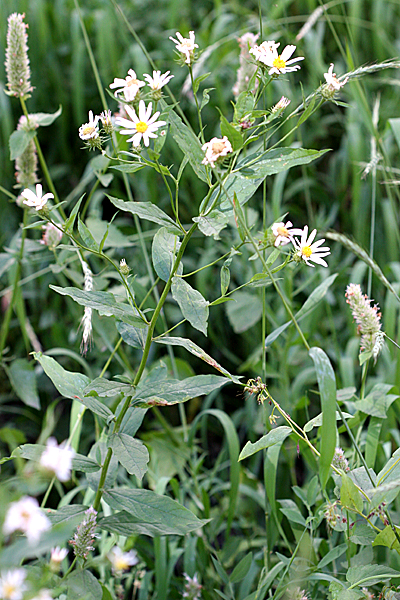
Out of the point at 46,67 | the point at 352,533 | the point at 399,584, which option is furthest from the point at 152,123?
the point at 46,67

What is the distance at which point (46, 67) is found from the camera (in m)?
1.84

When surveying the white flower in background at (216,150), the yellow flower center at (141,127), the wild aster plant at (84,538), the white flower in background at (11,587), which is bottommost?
the wild aster plant at (84,538)

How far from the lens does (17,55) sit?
964 millimetres

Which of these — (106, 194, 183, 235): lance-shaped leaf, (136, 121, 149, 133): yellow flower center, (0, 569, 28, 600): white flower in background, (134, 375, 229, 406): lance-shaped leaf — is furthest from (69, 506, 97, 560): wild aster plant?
(136, 121, 149, 133): yellow flower center

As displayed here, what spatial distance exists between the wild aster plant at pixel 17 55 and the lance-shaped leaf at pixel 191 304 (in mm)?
612

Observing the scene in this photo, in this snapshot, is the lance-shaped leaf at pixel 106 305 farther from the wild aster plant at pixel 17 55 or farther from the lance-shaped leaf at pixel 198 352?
the wild aster plant at pixel 17 55

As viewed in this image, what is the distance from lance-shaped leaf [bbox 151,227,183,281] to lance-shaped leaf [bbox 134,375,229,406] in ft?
0.47

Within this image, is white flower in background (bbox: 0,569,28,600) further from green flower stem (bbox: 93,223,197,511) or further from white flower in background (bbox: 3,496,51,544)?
green flower stem (bbox: 93,223,197,511)

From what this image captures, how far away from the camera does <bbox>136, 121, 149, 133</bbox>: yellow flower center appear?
1.98 feet

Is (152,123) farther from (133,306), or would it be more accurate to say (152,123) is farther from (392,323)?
(392,323)

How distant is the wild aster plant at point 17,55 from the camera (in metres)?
0.95

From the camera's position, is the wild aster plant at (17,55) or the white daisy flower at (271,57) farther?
the wild aster plant at (17,55)

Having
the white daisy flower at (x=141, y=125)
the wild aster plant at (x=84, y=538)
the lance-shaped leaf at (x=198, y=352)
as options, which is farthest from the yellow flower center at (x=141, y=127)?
the wild aster plant at (x=84, y=538)

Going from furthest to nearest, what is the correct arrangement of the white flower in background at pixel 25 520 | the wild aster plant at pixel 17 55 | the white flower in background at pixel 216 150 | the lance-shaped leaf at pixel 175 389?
the wild aster plant at pixel 17 55, the lance-shaped leaf at pixel 175 389, the white flower in background at pixel 216 150, the white flower in background at pixel 25 520
